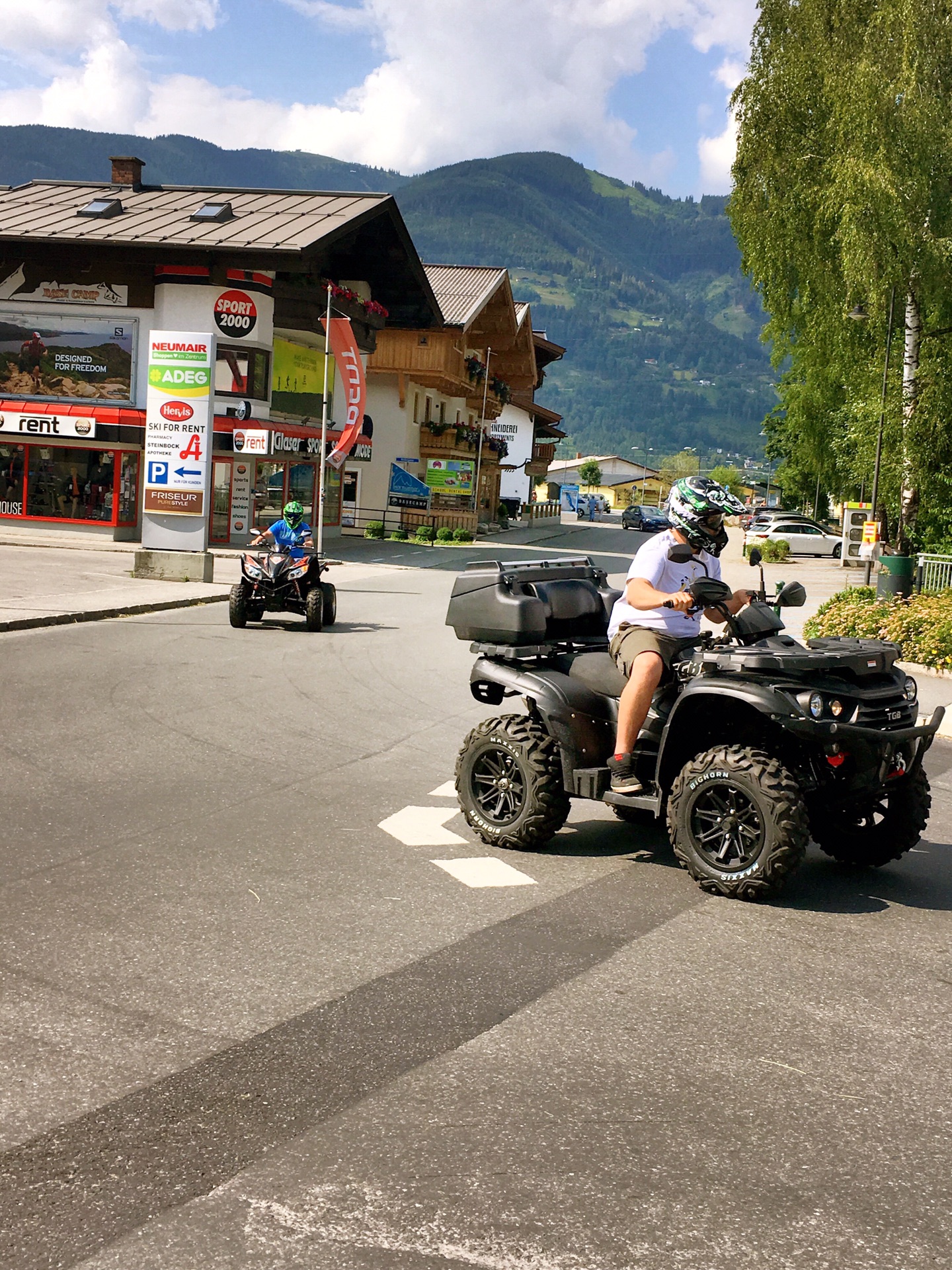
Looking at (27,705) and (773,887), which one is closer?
(773,887)

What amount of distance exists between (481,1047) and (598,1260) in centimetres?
123

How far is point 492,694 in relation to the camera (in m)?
7.47

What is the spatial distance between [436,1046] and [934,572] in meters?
17.1

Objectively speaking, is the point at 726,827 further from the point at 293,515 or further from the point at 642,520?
the point at 642,520

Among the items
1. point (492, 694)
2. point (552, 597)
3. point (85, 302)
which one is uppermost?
point (85, 302)

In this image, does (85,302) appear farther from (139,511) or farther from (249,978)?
(249,978)

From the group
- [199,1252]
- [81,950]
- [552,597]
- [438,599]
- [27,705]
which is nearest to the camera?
[199,1252]

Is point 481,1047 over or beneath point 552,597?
beneath

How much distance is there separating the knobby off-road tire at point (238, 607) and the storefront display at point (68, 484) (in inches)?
752

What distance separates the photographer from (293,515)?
18375 millimetres

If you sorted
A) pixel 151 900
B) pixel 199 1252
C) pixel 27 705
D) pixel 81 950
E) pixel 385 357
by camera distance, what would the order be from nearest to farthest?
pixel 199 1252, pixel 81 950, pixel 151 900, pixel 27 705, pixel 385 357

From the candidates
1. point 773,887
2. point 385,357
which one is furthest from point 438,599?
point 385,357

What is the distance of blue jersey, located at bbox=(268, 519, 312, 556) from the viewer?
18.3 meters

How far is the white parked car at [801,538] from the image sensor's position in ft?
169
